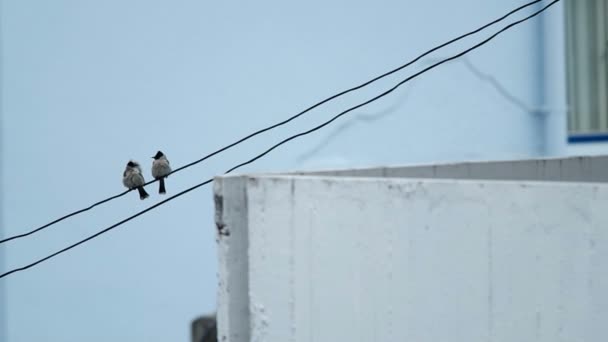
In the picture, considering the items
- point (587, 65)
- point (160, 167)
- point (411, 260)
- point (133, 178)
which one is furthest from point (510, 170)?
point (587, 65)

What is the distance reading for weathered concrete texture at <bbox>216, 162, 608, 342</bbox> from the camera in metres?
2.18

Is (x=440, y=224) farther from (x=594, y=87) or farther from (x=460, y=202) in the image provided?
(x=594, y=87)

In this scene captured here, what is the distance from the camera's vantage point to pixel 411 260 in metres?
2.61

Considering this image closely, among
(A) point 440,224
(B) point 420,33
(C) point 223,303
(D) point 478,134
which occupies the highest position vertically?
(B) point 420,33

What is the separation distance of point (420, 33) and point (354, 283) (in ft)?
13.3

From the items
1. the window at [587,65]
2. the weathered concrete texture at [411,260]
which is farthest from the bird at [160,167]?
the window at [587,65]

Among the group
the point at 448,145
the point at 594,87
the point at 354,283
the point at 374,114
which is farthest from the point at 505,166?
the point at 594,87

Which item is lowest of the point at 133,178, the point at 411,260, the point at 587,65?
the point at 411,260

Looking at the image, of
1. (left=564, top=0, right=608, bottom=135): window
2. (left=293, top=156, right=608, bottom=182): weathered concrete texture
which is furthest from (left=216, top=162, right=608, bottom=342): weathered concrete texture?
(left=564, top=0, right=608, bottom=135): window

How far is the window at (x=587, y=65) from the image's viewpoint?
316 inches

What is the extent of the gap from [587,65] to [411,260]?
6127 millimetres

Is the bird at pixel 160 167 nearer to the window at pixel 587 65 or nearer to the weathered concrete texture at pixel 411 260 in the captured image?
the weathered concrete texture at pixel 411 260

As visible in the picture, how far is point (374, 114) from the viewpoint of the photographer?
6.33m

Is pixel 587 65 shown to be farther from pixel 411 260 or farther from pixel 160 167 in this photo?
pixel 411 260
